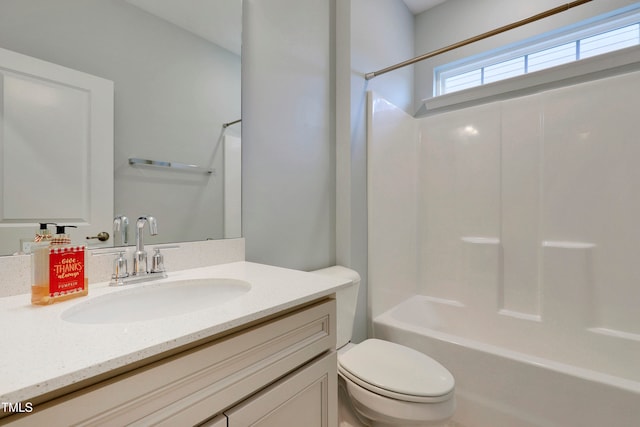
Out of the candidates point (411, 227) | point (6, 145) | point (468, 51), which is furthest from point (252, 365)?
point (468, 51)

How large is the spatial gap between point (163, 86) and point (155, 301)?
2.40 feet

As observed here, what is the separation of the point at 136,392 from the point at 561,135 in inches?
91.5

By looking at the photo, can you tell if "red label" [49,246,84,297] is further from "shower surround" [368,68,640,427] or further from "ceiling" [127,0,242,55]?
"shower surround" [368,68,640,427]

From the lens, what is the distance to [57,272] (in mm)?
666

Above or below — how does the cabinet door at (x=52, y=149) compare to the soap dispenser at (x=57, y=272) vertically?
above

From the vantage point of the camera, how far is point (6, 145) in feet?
2.36

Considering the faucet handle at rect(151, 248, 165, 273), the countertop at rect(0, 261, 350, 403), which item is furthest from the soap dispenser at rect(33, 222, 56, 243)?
the faucet handle at rect(151, 248, 165, 273)

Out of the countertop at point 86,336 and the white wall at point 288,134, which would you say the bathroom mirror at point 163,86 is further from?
the countertop at point 86,336

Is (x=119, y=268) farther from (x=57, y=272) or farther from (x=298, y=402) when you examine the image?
(x=298, y=402)

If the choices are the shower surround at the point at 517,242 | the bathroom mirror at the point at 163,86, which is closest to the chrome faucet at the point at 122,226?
the bathroom mirror at the point at 163,86

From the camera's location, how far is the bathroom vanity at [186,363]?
0.40 meters

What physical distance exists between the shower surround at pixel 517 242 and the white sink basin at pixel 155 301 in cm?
104

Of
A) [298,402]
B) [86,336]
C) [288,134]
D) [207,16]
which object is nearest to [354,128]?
[288,134]

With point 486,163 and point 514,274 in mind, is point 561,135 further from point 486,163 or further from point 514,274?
point 514,274
